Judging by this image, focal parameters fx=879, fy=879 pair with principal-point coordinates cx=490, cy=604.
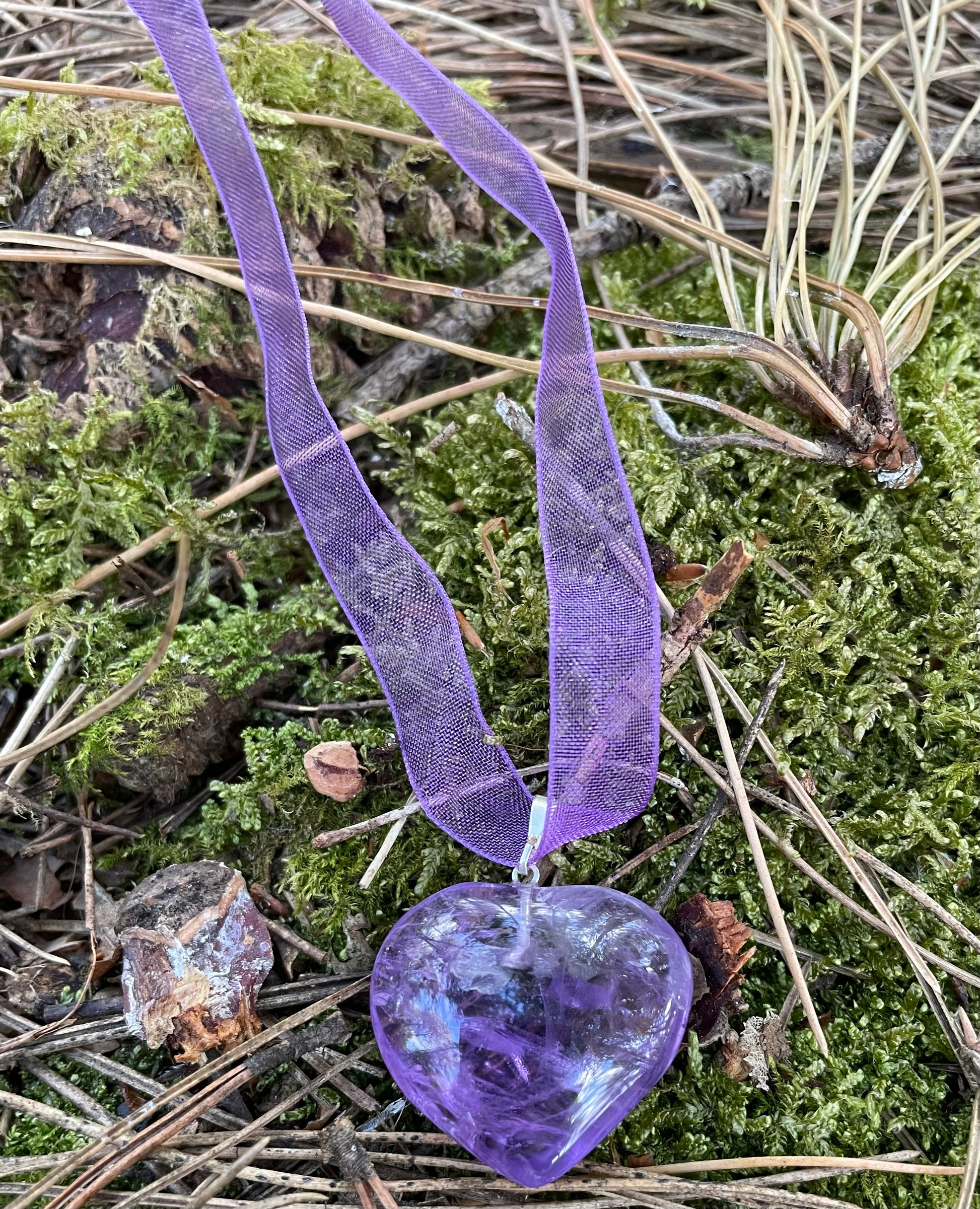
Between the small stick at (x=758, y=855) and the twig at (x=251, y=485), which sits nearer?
the small stick at (x=758, y=855)

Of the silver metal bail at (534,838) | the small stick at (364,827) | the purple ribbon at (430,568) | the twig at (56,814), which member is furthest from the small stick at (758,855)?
the twig at (56,814)

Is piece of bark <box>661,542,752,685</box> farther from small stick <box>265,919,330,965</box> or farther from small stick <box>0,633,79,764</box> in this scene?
small stick <box>0,633,79,764</box>

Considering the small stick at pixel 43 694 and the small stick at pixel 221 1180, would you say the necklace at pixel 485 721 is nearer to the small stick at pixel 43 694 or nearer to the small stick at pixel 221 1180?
the small stick at pixel 221 1180

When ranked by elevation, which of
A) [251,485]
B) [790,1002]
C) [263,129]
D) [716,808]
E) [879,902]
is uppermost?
[263,129]

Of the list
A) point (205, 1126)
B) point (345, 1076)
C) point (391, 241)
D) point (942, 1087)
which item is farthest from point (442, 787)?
point (391, 241)

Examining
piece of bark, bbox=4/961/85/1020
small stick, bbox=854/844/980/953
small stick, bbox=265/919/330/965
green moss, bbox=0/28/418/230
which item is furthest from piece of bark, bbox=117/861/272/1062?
green moss, bbox=0/28/418/230

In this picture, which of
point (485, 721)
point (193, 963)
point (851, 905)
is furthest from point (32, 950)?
point (851, 905)

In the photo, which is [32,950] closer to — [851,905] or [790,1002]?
[790,1002]
